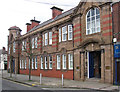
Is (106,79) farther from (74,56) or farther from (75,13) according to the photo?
(75,13)

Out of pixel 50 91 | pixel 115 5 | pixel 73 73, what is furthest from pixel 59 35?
pixel 50 91

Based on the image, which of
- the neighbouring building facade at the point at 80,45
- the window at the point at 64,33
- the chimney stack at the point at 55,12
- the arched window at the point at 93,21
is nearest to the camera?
the neighbouring building facade at the point at 80,45

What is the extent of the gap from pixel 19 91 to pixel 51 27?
13.2 meters

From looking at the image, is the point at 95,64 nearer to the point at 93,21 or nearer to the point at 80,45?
the point at 80,45

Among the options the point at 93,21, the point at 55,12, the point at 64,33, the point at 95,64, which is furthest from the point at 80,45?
the point at 55,12

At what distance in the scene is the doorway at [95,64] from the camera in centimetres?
1605

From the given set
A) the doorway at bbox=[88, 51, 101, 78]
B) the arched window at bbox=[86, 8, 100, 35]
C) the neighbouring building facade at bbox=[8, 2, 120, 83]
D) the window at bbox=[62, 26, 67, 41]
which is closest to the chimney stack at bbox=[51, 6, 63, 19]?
the neighbouring building facade at bbox=[8, 2, 120, 83]

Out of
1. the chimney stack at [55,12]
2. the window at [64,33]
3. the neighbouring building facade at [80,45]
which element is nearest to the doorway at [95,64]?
the neighbouring building facade at [80,45]

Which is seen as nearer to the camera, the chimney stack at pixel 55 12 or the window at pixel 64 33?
the window at pixel 64 33

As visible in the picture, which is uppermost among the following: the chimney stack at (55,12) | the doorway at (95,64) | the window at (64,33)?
the chimney stack at (55,12)

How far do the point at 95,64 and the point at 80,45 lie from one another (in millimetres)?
2575

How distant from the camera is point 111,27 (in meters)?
13.9

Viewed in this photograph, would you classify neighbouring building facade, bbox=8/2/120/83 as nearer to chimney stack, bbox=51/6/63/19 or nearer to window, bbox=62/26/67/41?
window, bbox=62/26/67/41

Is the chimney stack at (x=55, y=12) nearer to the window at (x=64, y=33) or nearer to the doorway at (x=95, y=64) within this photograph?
the window at (x=64, y=33)
